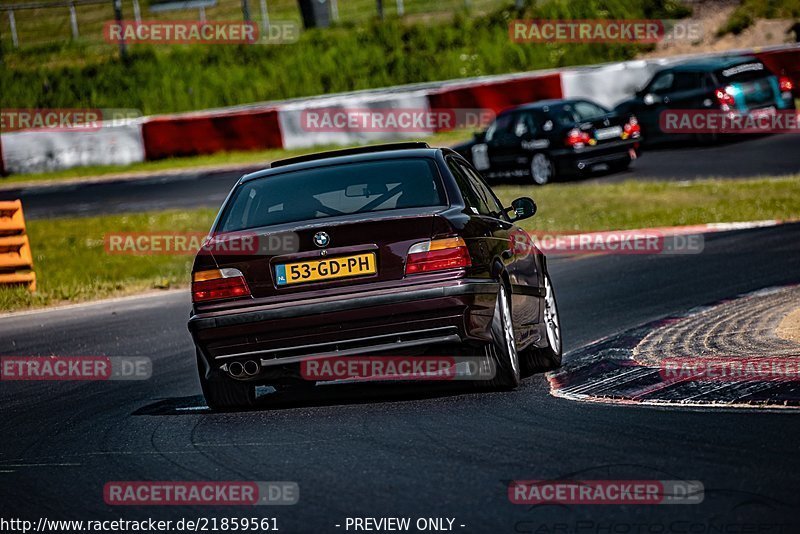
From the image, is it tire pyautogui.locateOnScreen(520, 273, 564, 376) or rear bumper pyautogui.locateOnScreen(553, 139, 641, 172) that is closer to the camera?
tire pyautogui.locateOnScreen(520, 273, 564, 376)

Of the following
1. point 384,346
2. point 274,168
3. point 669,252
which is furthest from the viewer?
point 669,252

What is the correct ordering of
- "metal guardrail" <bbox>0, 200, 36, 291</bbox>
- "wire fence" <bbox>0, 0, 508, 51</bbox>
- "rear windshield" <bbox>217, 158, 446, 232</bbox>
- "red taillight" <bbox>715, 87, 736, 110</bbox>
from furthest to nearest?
"wire fence" <bbox>0, 0, 508, 51</bbox> → "red taillight" <bbox>715, 87, 736, 110</bbox> → "metal guardrail" <bbox>0, 200, 36, 291</bbox> → "rear windshield" <bbox>217, 158, 446, 232</bbox>

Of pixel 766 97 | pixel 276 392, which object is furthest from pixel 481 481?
pixel 766 97

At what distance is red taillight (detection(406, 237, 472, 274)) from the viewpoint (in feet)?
22.6

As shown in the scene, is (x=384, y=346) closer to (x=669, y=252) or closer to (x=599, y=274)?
(x=599, y=274)

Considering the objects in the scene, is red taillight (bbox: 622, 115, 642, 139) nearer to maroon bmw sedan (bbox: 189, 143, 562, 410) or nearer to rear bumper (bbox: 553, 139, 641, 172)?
rear bumper (bbox: 553, 139, 641, 172)

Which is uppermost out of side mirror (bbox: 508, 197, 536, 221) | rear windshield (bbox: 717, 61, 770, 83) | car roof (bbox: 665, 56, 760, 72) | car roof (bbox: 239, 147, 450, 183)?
car roof (bbox: 239, 147, 450, 183)

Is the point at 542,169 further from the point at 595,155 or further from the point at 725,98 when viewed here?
the point at 725,98

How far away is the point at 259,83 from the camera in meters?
40.4

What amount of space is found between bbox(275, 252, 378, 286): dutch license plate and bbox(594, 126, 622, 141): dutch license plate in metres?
16.5

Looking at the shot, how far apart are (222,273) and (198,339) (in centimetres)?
35

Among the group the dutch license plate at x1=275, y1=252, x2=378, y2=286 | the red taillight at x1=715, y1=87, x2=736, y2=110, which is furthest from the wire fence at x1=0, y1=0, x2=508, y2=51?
the dutch license plate at x1=275, y1=252, x2=378, y2=286

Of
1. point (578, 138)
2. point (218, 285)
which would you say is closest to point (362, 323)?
point (218, 285)

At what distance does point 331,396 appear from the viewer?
7605 millimetres
